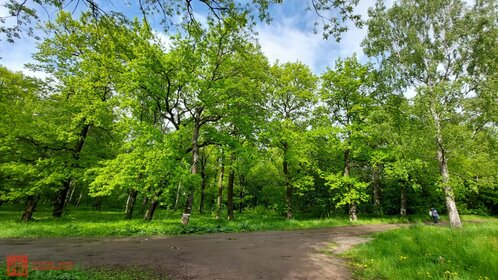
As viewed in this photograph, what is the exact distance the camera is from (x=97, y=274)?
5.39 metres

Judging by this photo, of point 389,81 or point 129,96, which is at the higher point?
point 389,81

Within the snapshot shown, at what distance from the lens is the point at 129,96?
686 inches

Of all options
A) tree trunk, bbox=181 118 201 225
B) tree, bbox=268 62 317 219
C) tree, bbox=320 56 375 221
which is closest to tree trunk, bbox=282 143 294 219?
tree, bbox=268 62 317 219

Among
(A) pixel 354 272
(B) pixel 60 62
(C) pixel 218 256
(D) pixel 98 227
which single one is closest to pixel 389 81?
(A) pixel 354 272

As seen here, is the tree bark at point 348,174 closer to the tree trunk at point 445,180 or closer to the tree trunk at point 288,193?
the tree trunk at point 288,193

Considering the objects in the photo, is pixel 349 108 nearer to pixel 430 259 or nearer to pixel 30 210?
pixel 430 259

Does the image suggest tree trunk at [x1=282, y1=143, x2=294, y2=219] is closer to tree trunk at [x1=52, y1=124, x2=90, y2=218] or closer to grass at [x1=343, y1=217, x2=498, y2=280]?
grass at [x1=343, y1=217, x2=498, y2=280]

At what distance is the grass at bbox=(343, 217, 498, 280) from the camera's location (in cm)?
515

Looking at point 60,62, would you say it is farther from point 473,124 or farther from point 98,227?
point 473,124

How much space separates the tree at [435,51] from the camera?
Answer: 1647 centimetres

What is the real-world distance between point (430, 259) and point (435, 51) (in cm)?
A: 1837

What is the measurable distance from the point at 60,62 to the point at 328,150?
970 inches

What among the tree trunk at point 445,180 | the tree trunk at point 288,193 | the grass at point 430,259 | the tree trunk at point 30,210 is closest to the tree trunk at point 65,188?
the tree trunk at point 30,210

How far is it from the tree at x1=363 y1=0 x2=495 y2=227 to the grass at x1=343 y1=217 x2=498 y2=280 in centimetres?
1138
